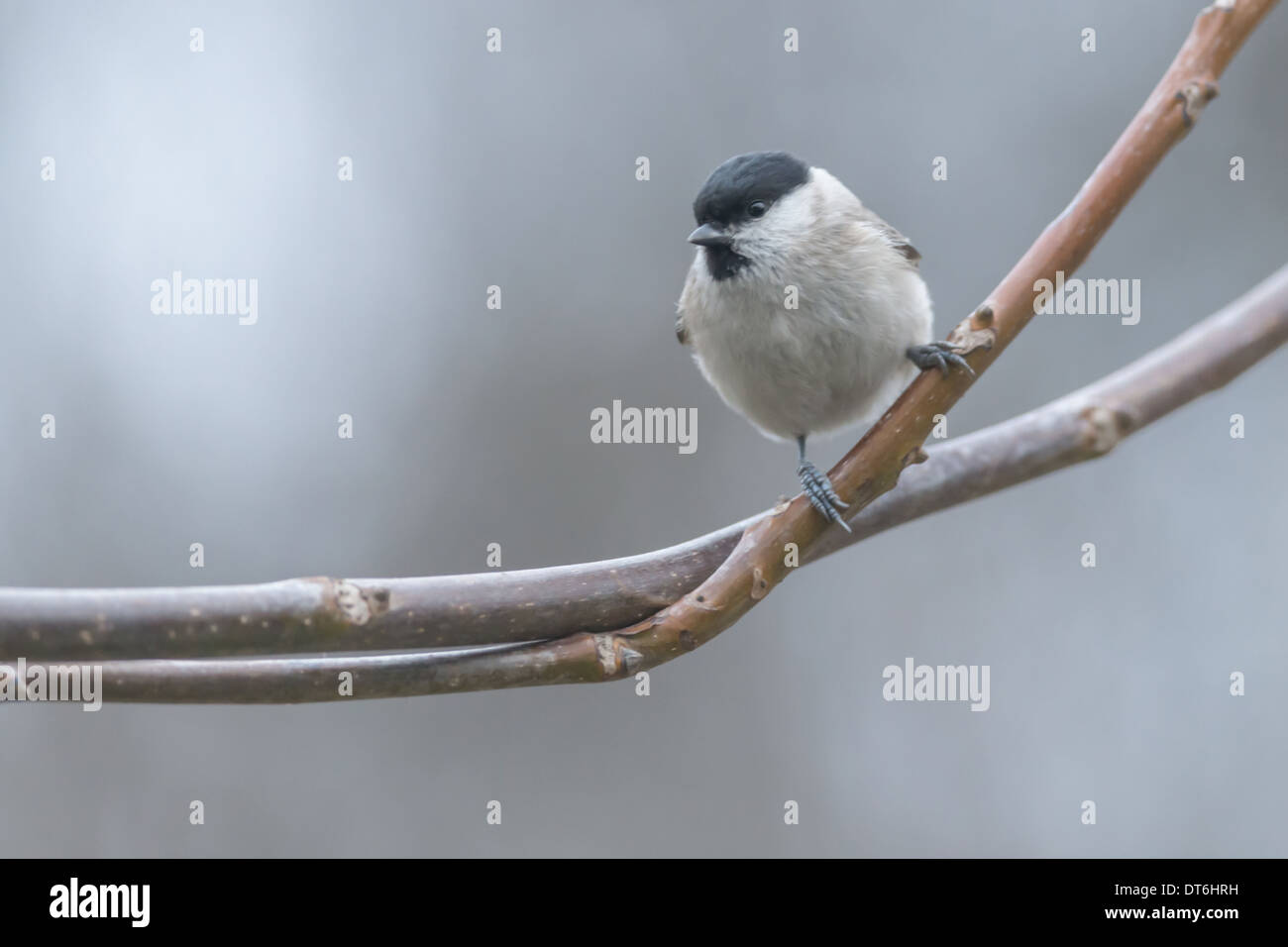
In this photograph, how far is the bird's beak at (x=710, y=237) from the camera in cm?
238

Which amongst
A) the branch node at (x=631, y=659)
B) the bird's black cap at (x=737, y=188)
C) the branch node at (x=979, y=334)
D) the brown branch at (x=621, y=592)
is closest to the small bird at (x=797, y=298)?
the bird's black cap at (x=737, y=188)

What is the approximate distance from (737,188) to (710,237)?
0.12 metres

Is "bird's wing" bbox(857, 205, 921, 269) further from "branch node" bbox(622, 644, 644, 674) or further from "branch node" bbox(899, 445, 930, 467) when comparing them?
"branch node" bbox(622, 644, 644, 674)

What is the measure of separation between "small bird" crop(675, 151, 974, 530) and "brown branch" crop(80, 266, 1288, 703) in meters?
0.77

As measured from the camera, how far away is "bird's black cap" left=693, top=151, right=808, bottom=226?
2385 millimetres

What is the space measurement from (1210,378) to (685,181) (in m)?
3.99

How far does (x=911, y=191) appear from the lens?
5023 mm

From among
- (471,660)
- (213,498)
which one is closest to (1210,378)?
(471,660)

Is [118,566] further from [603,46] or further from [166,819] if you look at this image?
[603,46]

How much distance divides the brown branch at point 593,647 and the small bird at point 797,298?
30.2 inches

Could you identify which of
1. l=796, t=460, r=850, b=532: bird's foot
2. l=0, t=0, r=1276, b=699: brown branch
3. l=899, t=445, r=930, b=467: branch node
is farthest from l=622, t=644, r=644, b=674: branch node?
l=899, t=445, r=930, b=467: branch node

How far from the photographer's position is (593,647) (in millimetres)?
1509

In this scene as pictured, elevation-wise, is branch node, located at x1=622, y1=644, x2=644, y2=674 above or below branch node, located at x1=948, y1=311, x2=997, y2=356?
below

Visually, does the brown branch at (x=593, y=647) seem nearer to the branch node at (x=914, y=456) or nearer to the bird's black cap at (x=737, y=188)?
the branch node at (x=914, y=456)
